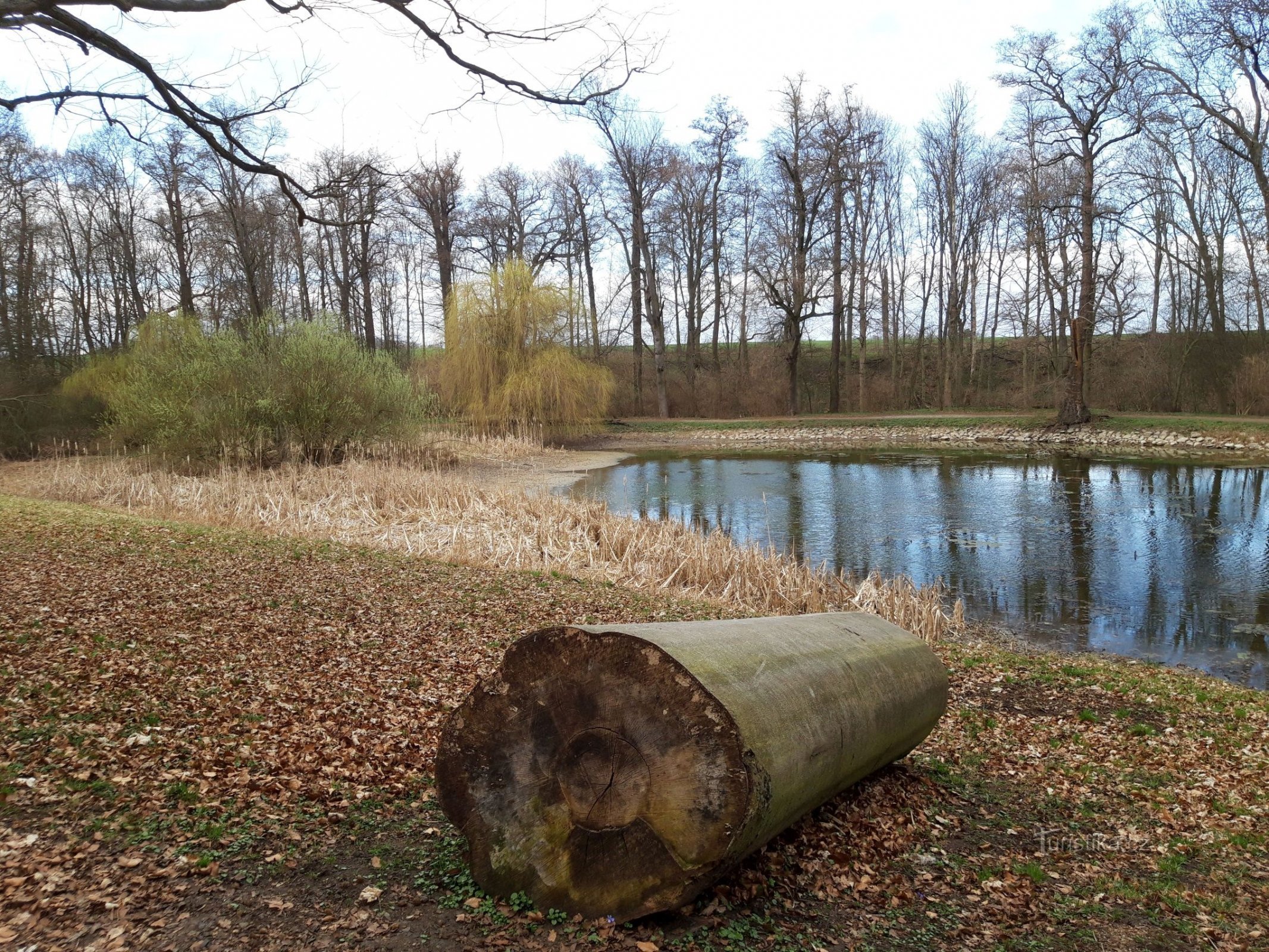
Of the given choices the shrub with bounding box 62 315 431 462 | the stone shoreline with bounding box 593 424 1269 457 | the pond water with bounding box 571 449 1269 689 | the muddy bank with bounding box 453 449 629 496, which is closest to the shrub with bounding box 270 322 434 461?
the shrub with bounding box 62 315 431 462

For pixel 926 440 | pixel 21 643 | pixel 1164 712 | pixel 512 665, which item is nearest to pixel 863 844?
pixel 512 665

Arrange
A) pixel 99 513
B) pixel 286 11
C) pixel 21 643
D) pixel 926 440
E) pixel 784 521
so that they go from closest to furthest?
pixel 21 643 → pixel 286 11 → pixel 99 513 → pixel 784 521 → pixel 926 440

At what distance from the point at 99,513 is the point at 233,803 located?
35.4 ft

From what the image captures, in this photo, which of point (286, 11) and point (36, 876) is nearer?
point (36, 876)

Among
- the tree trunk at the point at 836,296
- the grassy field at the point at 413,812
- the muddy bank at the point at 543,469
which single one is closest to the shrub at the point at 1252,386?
the tree trunk at the point at 836,296

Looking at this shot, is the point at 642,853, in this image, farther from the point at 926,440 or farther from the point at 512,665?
the point at 926,440

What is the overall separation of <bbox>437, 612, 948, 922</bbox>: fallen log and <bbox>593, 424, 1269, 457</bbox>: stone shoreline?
25.3 m

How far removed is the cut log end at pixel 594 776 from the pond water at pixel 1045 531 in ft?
22.6

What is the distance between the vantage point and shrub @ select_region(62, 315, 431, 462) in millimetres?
17625

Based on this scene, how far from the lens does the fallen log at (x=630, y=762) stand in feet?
8.35

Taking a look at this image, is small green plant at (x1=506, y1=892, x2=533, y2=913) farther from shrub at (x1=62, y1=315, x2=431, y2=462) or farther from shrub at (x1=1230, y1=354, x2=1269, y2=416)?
shrub at (x1=1230, y1=354, x2=1269, y2=416)

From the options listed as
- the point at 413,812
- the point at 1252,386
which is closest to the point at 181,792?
the point at 413,812

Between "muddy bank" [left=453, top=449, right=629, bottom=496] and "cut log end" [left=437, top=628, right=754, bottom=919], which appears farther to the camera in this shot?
"muddy bank" [left=453, top=449, right=629, bottom=496]

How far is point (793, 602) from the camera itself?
356 inches
